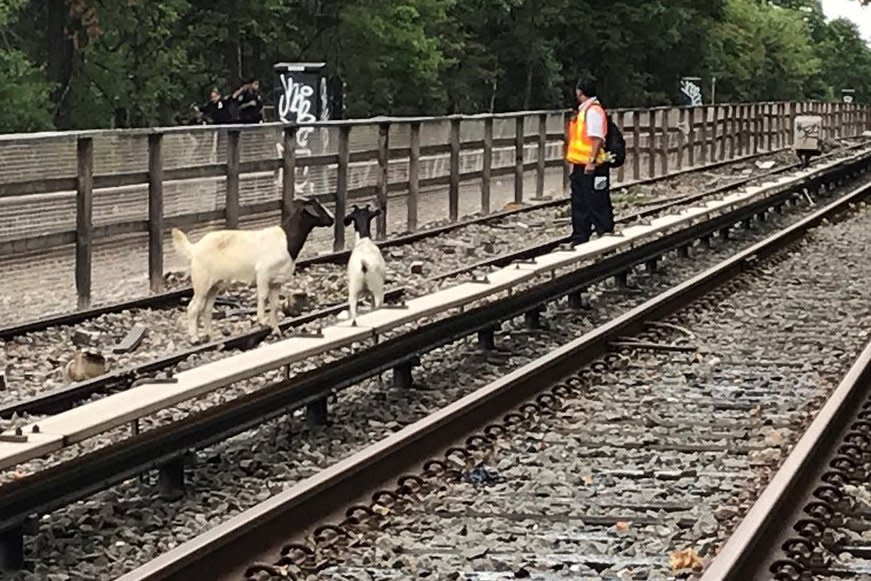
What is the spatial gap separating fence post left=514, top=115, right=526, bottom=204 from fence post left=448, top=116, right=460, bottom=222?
3.61m

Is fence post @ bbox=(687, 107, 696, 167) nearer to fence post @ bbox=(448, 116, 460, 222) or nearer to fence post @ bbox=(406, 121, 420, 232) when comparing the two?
fence post @ bbox=(448, 116, 460, 222)

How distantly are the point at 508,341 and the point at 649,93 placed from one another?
50.7 m

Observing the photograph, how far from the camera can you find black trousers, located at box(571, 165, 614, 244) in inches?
710

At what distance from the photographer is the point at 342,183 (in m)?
19.9

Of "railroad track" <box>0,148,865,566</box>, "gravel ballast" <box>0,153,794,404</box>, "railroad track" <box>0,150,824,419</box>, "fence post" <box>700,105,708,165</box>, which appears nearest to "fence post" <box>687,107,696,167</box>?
"fence post" <box>700,105,708,165</box>

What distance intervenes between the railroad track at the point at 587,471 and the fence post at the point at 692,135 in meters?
27.7

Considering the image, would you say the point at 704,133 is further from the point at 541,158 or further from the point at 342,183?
the point at 342,183

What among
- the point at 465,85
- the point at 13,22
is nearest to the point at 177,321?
the point at 13,22

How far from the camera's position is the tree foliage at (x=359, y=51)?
126 ft

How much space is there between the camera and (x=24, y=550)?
22.6 ft

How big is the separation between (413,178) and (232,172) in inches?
205

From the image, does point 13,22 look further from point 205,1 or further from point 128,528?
point 128,528

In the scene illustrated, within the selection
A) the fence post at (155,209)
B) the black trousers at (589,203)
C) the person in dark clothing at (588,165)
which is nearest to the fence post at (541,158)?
the person in dark clothing at (588,165)

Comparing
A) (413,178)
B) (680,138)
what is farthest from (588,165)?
(680,138)
